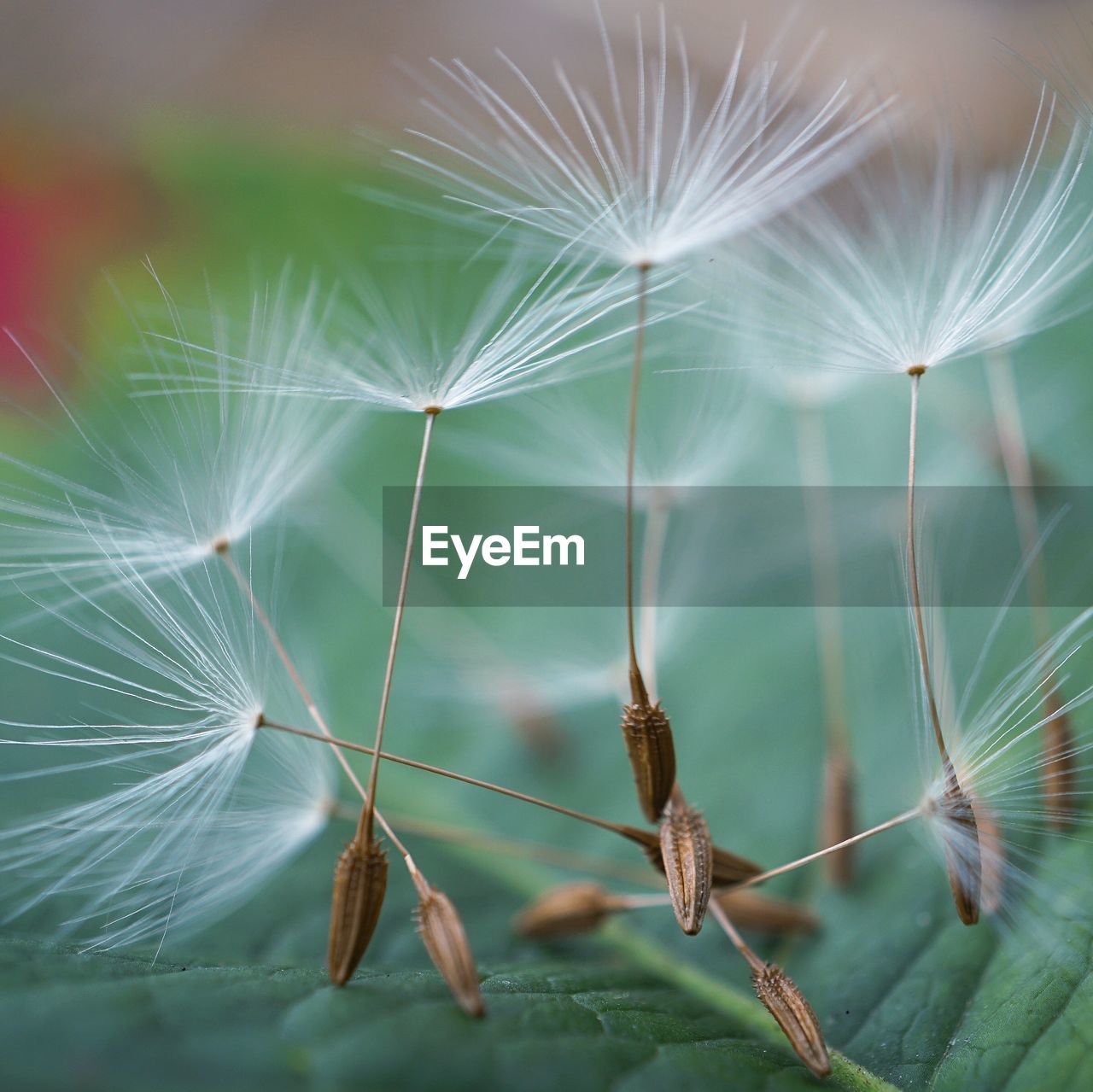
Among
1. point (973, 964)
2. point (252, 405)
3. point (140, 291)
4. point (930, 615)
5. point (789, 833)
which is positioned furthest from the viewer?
point (140, 291)

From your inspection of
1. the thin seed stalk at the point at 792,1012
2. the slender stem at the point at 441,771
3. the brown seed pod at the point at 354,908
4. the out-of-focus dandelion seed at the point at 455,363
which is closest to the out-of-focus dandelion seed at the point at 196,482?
the out-of-focus dandelion seed at the point at 455,363

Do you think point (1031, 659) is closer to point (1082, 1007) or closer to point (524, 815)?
point (1082, 1007)

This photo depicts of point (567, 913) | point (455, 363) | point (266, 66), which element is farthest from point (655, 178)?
point (266, 66)

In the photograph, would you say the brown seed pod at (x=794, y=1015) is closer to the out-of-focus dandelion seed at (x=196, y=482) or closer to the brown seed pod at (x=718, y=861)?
the brown seed pod at (x=718, y=861)

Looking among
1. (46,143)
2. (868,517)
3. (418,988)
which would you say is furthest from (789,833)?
(46,143)

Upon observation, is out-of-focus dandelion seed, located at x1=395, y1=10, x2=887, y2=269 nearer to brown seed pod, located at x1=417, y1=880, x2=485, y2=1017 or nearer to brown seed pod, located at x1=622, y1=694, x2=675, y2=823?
brown seed pod, located at x1=622, y1=694, x2=675, y2=823
